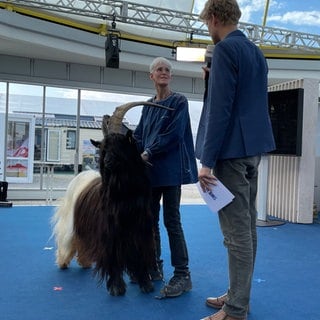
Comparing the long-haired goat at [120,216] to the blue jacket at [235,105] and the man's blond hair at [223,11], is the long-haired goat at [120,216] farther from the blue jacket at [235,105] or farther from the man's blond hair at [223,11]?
the man's blond hair at [223,11]

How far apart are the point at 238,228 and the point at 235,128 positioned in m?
0.47

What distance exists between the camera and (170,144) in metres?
2.55

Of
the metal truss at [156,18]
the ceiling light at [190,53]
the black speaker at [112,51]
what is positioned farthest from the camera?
the ceiling light at [190,53]

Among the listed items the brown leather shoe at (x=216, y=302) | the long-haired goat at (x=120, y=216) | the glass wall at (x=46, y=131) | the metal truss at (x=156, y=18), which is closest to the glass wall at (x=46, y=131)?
the glass wall at (x=46, y=131)

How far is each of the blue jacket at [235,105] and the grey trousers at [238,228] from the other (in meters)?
0.07

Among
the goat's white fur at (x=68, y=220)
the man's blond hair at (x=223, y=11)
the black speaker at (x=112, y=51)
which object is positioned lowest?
the goat's white fur at (x=68, y=220)

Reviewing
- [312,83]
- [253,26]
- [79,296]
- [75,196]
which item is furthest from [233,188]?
[253,26]

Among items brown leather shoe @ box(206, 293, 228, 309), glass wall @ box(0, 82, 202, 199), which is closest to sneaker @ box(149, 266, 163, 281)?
brown leather shoe @ box(206, 293, 228, 309)

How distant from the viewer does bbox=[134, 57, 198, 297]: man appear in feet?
8.40

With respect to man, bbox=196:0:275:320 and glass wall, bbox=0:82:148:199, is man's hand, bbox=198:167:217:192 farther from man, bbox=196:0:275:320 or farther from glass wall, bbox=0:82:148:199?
glass wall, bbox=0:82:148:199

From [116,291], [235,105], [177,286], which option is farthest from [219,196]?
[116,291]

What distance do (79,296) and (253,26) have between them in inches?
262

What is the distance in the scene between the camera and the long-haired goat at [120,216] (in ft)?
7.89

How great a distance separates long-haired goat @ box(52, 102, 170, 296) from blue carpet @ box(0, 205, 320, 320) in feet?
0.59
